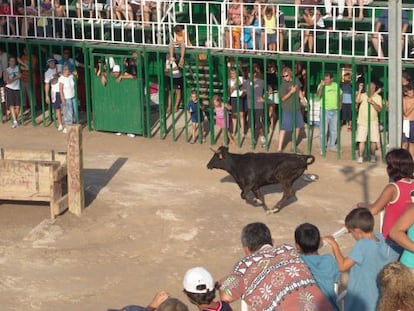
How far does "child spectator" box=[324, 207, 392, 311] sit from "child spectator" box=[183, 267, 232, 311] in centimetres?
134

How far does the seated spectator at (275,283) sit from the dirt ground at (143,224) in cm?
517

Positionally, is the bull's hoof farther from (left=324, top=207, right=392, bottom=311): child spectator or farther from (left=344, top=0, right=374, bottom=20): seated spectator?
(left=324, top=207, right=392, bottom=311): child spectator

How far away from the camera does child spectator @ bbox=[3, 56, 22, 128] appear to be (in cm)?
2239

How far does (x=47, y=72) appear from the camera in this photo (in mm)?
22000

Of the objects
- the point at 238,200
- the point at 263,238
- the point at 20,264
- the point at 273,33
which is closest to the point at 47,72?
the point at 273,33

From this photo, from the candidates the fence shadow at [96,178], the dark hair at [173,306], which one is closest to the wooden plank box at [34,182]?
the fence shadow at [96,178]

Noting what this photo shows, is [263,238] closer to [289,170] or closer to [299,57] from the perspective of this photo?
[289,170]

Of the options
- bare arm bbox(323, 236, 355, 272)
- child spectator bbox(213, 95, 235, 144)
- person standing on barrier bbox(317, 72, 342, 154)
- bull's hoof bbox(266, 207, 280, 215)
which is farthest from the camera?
child spectator bbox(213, 95, 235, 144)

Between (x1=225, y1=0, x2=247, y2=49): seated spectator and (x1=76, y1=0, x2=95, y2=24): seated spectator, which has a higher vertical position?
(x1=76, y1=0, x2=95, y2=24): seated spectator

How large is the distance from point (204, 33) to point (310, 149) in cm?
460

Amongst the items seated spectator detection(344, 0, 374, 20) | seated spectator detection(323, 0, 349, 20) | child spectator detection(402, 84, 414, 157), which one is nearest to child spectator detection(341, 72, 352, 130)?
child spectator detection(402, 84, 414, 157)

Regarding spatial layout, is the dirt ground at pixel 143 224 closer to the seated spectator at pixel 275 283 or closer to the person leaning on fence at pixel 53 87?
the person leaning on fence at pixel 53 87

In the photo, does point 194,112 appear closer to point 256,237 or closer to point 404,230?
point 404,230

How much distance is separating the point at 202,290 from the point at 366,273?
5.25 ft
